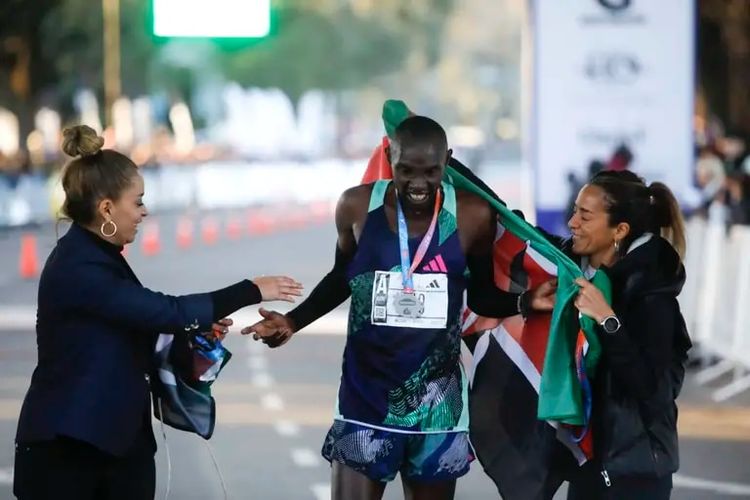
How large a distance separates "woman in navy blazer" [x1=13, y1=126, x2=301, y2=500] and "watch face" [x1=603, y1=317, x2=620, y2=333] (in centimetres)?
119

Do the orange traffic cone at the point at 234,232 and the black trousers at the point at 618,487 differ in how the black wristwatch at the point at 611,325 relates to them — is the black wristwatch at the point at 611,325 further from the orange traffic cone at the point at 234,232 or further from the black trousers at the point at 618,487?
the orange traffic cone at the point at 234,232

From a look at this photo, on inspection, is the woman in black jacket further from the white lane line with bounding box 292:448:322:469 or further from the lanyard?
the white lane line with bounding box 292:448:322:469

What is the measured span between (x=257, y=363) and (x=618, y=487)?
33.8 ft

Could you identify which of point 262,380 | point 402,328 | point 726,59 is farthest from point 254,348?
point 726,59

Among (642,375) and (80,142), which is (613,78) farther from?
(80,142)

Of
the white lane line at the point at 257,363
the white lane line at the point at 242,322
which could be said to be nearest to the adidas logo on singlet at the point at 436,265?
the white lane line at the point at 257,363

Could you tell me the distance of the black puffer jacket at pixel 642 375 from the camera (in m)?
5.52

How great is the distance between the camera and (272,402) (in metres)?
13.2

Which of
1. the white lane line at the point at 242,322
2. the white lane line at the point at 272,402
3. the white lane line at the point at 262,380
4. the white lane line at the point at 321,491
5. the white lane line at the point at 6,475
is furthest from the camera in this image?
the white lane line at the point at 242,322

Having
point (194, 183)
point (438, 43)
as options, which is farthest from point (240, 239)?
point (438, 43)

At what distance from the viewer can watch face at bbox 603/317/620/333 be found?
17.9 ft

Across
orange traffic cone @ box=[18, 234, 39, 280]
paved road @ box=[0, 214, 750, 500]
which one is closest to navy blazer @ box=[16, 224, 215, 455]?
Answer: paved road @ box=[0, 214, 750, 500]

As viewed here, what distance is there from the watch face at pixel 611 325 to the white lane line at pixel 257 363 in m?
9.95

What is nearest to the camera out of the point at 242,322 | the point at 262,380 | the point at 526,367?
the point at 526,367
